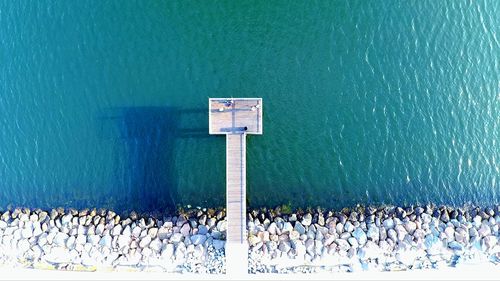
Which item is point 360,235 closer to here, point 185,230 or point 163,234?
point 185,230

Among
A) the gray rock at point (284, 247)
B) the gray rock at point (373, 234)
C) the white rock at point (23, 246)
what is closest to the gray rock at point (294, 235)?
the gray rock at point (284, 247)

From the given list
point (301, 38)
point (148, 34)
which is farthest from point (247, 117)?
point (148, 34)

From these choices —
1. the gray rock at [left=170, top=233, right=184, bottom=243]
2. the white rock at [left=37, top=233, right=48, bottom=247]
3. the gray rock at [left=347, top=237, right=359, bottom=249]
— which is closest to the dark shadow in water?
the gray rock at [left=170, top=233, right=184, bottom=243]

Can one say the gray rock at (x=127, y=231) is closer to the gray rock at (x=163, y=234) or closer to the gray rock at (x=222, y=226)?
the gray rock at (x=163, y=234)

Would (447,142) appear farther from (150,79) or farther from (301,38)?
(150,79)

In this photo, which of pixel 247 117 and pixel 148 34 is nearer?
pixel 247 117

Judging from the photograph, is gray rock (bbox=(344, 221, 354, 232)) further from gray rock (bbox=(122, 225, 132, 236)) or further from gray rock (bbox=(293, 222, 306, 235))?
gray rock (bbox=(122, 225, 132, 236))
